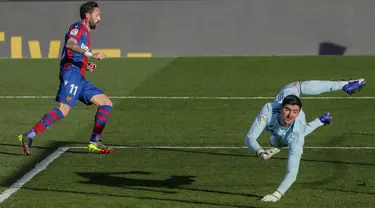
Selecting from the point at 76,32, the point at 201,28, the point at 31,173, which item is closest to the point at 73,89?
the point at 76,32

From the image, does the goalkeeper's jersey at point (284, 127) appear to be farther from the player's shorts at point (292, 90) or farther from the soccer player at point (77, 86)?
the soccer player at point (77, 86)

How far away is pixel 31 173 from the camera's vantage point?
1303cm

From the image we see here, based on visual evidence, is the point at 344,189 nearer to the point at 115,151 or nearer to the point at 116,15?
the point at 115,151

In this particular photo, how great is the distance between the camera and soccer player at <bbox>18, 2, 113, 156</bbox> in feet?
46.0

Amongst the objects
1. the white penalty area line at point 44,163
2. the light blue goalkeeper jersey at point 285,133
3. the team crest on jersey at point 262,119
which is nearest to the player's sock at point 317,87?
the light blue goalkeeper jersey at point 285,133

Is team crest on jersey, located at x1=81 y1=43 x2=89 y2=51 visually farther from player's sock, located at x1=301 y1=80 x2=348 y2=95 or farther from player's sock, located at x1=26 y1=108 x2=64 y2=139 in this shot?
player's sock, located at x1=301 y1=80 x2=348 y2=95

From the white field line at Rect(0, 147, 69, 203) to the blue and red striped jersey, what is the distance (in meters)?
1.37

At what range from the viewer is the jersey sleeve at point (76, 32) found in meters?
13.9

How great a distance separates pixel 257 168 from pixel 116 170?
198cm

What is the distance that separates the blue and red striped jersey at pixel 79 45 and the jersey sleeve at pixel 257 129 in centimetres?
404

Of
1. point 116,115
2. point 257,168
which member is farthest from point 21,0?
point 257,168

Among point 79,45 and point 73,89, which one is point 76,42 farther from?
point 73,89

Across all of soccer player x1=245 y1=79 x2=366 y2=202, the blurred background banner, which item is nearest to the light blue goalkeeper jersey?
soccer player x1=245 y1=79 x2=366 y2=202

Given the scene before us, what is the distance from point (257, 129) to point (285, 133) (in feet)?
1.53
